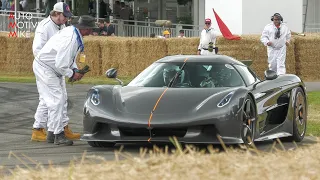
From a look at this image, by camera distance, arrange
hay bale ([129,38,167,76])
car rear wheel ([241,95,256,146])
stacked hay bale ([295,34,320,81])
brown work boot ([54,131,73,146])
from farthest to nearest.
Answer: hay bale ([129,38,167,76]) < stacked hay bale ([295,34,320,81]) < brown work boot ([54,131,73,146]) < car rear wheel ([241,95,256,146])

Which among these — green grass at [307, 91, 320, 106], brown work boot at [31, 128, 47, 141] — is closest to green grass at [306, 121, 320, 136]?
brown work boot at [31, 128, 47, 141]

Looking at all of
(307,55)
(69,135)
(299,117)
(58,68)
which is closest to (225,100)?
(299,117)

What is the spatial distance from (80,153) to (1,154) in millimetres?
915

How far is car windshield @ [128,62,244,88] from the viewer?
39.4ft

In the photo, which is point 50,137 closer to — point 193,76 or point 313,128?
point 193,76

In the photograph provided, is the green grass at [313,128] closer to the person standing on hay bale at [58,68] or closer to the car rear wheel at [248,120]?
the car rear wheel at [248,120]

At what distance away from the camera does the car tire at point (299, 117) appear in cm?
1258

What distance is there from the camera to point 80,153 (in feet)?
37.0

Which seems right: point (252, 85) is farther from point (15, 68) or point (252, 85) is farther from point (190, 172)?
point (15, 68)

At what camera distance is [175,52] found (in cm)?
2914

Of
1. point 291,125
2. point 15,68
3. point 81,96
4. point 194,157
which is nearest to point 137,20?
point 15,68

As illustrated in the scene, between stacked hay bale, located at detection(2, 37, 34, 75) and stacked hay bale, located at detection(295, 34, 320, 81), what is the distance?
9.19 metres

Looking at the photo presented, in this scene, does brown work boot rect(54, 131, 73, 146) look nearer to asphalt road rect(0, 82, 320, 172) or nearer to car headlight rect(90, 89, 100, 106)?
asphalt road rect(0, 82, 320, 172)

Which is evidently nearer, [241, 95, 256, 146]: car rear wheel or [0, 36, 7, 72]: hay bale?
[241, 95, 256, 146]: car rear wheel
